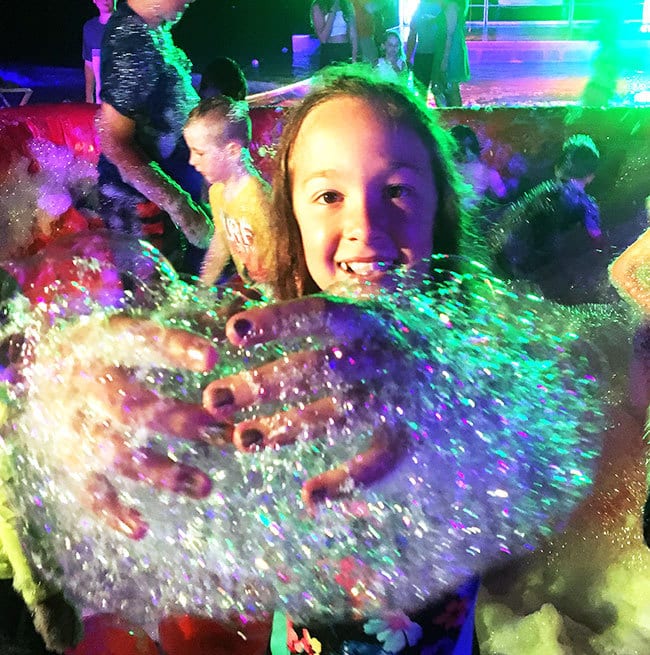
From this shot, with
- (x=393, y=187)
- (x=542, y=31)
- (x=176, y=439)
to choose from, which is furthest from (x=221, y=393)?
(x=542, y=31)

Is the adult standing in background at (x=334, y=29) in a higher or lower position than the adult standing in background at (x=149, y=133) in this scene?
higher

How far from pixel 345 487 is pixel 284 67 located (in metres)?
0.38

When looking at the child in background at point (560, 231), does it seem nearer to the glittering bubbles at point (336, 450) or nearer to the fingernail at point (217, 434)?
the glittering bubbles at point (336, 450)

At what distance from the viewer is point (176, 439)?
504 mm

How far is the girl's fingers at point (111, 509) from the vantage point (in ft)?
1.76

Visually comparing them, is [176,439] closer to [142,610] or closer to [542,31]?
[142,610]

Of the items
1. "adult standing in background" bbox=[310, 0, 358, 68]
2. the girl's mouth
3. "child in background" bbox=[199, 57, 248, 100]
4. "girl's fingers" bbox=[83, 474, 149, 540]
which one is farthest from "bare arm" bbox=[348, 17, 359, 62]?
A: "girl's fingers" bbox=[83, 474, 149, 540]

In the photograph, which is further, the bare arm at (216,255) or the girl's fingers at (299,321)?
the bare arm at (216,255)

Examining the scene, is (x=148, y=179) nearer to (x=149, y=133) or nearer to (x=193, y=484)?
(x=149, y=133)

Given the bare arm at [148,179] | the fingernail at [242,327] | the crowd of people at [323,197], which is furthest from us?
the bare arm at [148,179]

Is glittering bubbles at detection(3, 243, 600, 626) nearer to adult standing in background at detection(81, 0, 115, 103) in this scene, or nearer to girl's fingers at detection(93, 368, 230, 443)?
girl's fingers at detection(93, 368, 230, 443)

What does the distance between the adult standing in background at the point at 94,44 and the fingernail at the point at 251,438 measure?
14.9 inches

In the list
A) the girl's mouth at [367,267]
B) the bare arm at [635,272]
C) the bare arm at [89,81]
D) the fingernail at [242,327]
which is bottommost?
the bare arm at [635,272]

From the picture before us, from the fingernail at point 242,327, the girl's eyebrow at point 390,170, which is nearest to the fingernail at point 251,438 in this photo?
the fingernail at point 242,327
